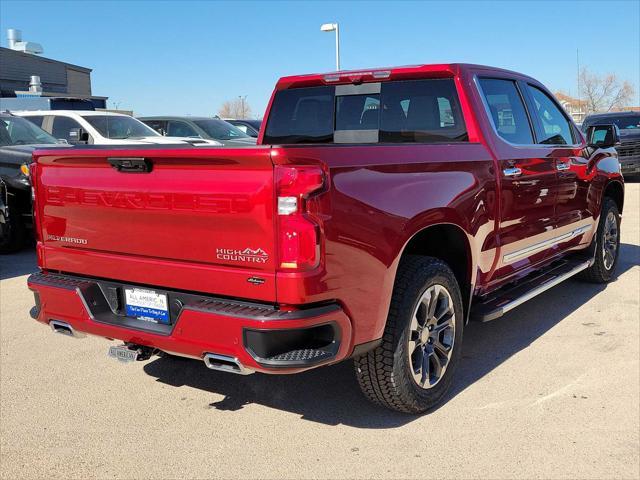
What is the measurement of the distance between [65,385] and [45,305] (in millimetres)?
730

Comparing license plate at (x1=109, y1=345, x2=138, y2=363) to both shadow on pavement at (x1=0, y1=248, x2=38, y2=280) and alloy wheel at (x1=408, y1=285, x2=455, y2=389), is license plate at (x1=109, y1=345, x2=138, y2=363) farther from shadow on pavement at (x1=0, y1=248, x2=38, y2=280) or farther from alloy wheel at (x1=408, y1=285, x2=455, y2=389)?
shadow on pavement at (x1=0, y1=248, x2=38, y2=280)

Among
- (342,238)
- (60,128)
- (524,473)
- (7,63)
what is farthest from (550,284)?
(7,63)

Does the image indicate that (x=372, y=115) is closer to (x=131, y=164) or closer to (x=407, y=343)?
(x=407, y=343)

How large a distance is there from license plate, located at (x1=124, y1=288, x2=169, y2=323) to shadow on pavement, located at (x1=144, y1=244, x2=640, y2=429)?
0.81 metres

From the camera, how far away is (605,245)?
6348 mm

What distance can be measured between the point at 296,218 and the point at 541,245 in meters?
2.73

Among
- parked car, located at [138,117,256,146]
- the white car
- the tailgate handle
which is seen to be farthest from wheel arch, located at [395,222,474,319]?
parked car, located at [138,117,256,146]

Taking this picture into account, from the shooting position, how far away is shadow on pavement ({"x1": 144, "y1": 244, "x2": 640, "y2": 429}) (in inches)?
145

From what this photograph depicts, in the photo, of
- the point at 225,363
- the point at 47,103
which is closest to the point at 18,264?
the point at 225,363

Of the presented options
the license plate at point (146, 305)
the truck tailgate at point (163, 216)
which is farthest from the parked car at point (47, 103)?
the license plate at point (146, 305)

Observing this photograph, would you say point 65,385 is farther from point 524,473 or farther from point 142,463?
point 524,473

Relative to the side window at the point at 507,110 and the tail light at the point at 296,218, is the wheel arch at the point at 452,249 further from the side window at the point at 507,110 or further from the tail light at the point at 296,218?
the tail light at the point at 296,218

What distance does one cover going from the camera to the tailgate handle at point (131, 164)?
3.16 meters

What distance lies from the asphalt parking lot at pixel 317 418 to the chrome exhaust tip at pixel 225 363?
486 millimetres
